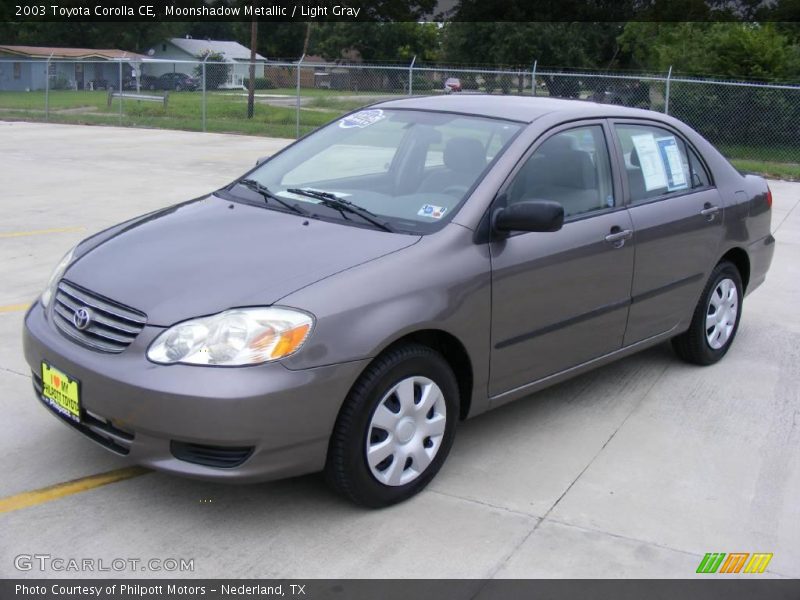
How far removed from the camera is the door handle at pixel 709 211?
17.3 feet

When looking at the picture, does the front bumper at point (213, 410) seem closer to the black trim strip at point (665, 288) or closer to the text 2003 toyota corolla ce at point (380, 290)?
the text 2003 toyota corolla ce at point (380, 290)

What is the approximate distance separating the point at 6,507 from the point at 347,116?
107 inches

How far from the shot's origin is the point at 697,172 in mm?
5465

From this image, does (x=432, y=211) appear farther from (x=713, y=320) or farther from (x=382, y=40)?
(x=382, y=40)

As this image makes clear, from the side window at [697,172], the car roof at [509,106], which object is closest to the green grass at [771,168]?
the side window at [697,172]

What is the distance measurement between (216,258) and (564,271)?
162cm

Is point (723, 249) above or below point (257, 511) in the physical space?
above

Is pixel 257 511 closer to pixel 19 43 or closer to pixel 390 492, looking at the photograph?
pixel 390 492

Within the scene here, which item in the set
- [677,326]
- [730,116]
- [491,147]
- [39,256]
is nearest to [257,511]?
[491,147]

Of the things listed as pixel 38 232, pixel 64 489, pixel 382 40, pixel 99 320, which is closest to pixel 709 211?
pixel 99 320

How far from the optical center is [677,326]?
5285mm

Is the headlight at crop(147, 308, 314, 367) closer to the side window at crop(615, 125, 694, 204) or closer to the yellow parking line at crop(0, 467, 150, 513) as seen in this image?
the yellow parking line at crop(0, 467, 150, 513)

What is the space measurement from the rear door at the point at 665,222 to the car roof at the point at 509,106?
180 mm

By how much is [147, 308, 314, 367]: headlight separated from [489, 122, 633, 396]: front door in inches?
40.7
